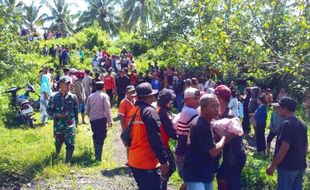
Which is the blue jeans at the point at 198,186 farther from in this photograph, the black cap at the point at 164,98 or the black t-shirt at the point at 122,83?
the black t-shirt at the point at 122,83

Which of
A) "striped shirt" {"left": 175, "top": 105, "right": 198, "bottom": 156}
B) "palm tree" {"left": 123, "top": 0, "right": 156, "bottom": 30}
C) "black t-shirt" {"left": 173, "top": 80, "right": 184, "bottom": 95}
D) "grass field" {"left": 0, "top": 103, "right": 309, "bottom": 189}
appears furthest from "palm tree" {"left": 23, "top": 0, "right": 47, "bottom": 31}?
"striped shirt" {"left": 175, "top": 105, "right": 198, "bottom": 156}

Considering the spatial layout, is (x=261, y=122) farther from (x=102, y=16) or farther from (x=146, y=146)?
(x=102, y=16)

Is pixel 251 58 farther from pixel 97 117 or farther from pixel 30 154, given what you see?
pixel 30 154

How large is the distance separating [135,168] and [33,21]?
171 feet

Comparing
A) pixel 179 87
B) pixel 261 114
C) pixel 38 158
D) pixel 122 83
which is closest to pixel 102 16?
pixel 179 87

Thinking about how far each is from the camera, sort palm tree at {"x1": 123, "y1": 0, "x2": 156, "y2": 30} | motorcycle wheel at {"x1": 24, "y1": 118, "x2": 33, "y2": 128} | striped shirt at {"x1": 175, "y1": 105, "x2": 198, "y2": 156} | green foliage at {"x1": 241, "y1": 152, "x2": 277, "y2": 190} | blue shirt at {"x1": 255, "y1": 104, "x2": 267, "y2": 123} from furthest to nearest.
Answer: palm tree at {"x1": 123, "y1": 0, "x2": 156, "y2": 30}
motorcycle wheel at {"x1": 24, "y1": 118, "x2": 33, "y2": 128}
blue shirt at {"x1": 255, "y1": 104, "x2": 267, "y2": 123}
green foliage at {"x1": 241, "y1": 152, "x2": 277, "y2": 190}
striped shirt at {"x1": 175, "y1": 105, "x2": 198, "y2": 156}

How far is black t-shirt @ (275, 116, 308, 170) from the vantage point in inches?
224

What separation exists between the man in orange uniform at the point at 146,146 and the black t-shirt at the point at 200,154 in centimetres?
37

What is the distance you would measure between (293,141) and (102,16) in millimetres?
45597

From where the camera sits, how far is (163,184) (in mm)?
6316

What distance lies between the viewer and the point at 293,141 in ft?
18.8

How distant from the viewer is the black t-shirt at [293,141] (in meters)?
5.69

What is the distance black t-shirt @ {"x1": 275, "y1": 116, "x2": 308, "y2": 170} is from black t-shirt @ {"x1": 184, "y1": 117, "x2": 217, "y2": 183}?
1389 millimetres

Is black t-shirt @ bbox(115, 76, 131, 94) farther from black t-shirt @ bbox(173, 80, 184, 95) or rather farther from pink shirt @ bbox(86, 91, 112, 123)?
pink shirt @ bbox(86, 91, 112, 123)
